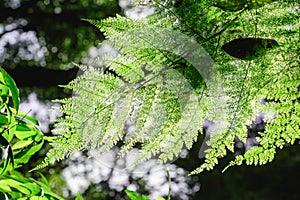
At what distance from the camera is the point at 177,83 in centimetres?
34

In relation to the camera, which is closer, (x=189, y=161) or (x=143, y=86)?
(x=143, y=86)

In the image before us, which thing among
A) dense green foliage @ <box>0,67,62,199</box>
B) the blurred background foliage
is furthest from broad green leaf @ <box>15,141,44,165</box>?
the blurred background foliage

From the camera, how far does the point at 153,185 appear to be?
Answer: 2562 mm

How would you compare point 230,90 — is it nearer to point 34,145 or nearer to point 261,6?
point 261,6

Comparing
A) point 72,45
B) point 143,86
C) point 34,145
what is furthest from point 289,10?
point 72,45

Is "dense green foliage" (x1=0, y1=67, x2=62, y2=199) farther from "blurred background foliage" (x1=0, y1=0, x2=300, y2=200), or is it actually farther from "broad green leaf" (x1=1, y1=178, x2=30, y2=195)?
"blurred background foliage" (x1=0, y1=0, x2=300, y2=200)

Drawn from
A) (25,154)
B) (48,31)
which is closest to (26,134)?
(25,154)

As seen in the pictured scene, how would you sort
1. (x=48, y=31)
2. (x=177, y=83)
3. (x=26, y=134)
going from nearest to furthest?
(x=177, y=83)
(x=26, y=134)
(x=48, y=31)

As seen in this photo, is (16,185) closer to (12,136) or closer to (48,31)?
(12,136)

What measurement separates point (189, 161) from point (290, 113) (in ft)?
7.19

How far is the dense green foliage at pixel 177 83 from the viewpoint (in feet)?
1.13

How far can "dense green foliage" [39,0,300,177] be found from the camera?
0.34 m

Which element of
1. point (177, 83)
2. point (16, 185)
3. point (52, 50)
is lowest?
point (16, 185)

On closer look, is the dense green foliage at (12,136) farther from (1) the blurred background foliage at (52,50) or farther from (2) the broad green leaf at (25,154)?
(1) the blurred background foliage at (52,50)
